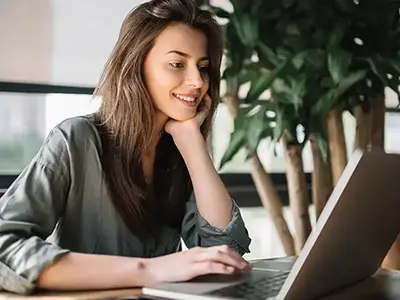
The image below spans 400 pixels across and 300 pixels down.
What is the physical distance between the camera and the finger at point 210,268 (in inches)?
43.5

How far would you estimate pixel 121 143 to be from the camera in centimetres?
136

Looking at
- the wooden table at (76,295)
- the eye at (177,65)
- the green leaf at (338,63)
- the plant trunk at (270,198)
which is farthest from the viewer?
the plant trunk at (270,198)

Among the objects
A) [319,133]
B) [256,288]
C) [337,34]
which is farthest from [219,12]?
[256,288]

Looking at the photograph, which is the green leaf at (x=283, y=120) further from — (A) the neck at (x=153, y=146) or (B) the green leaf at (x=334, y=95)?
(A) the neck at (x=153, y=146)

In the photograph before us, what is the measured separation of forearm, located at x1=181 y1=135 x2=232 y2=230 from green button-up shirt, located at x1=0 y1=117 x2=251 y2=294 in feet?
0.06

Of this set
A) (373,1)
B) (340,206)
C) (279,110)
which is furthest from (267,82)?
(340,206)

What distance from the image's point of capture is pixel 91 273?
1095mm

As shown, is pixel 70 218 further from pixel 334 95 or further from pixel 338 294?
pixel 334 95

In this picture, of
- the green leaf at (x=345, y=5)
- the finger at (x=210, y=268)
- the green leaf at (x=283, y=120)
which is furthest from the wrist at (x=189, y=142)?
the green leaf at (x=345, y=5)

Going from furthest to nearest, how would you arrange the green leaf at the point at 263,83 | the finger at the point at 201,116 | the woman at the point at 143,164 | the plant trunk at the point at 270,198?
the plant trunk at the point at 270,198
the green leaf at the point at 263,83
the finger at the point at 201,116
the woman at the point at 143,164

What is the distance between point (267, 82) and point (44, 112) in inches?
30.8

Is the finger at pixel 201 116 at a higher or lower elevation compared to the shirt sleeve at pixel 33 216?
higher

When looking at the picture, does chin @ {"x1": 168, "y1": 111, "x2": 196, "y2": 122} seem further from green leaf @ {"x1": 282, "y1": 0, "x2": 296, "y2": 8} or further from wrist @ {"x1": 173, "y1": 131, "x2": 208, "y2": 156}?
green leaf @ {"x1": 282, "y1": 0, "x2": 296, "y2": 8}

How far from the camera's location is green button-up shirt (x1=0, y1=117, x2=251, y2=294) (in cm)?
112
